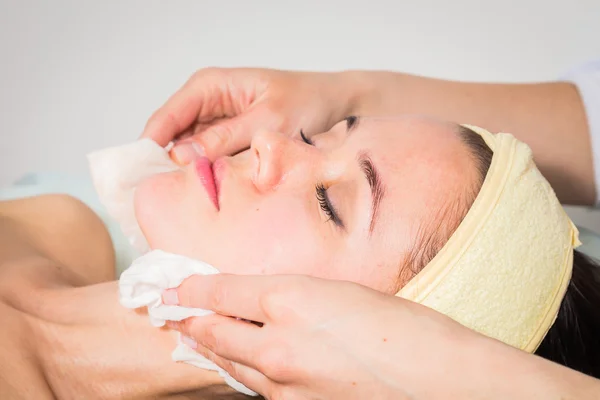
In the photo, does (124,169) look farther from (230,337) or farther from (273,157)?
(230,337)

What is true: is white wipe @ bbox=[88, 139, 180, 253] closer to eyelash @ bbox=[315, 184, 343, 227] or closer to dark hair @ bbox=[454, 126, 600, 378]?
eyelash @ bbox=[315, 184, 343, 227]

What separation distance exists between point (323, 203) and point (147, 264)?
337 mm

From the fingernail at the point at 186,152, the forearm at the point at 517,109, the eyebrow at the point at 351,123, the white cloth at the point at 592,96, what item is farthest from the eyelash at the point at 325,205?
the white cloth at the point at 592,96

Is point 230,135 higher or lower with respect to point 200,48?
lower

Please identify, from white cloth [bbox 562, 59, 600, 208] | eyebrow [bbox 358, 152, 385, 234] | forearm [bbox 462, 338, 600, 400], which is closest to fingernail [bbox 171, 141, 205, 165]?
eyebrow [bbox 358, 152, 385, 234]

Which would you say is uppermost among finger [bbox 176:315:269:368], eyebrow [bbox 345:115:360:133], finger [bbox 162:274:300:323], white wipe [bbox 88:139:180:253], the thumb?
eyebrow [bbox 345:115:360:133]

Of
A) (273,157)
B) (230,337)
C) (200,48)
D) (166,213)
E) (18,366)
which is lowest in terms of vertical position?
(18,366)

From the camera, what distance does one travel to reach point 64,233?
1505mm

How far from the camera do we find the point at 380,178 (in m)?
1.05

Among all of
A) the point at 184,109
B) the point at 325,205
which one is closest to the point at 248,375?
the point at 325,205

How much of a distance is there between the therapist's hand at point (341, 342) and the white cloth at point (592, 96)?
967 mm

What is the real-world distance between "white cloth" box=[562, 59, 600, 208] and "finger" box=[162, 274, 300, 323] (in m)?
1.08

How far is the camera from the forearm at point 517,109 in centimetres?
159

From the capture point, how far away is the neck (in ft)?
3.66
